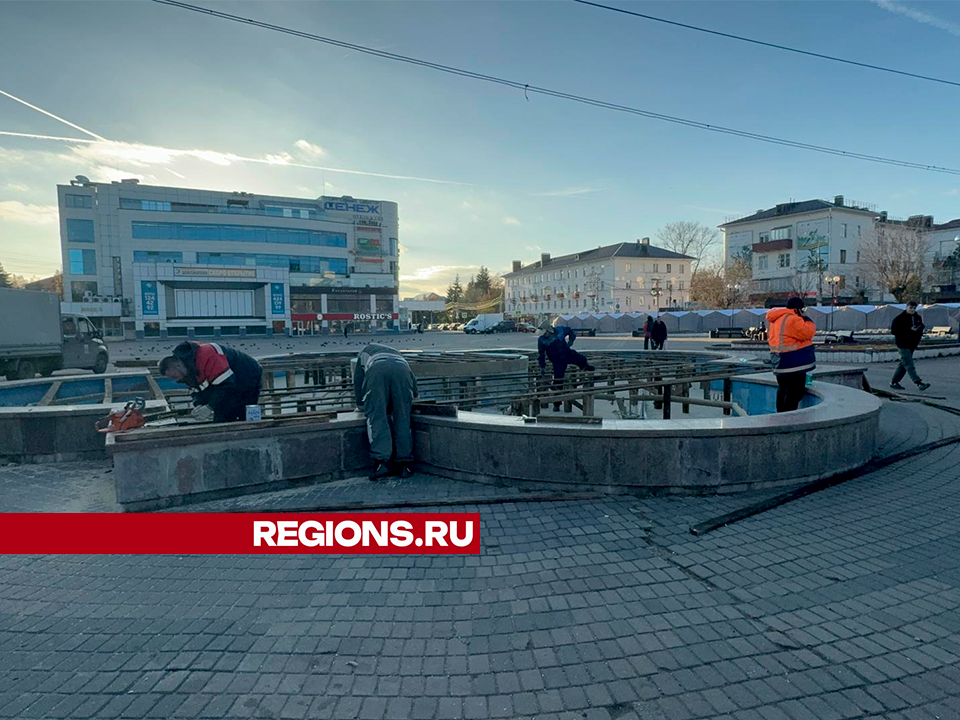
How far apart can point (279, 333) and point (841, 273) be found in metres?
68.2

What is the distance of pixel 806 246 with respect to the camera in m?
61.1

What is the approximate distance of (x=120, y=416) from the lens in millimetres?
5430

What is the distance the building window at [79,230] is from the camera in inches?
→ 2223

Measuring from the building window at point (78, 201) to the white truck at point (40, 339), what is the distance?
50.2 m

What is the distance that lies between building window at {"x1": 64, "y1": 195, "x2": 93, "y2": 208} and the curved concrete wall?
71036 millimetres

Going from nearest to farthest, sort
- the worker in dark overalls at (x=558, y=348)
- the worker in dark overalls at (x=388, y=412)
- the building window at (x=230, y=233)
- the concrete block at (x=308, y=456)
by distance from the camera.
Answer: the concrete block at (x=308, y=456), the worker in dark overalls at (x=388, y=412), the worker in dark overalls at (x=558, y=348), the building window at (x=230, y=233)

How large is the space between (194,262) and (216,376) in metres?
61.4

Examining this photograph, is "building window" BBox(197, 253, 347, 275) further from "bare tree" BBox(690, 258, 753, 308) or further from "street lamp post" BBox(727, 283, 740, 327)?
"street lamp post" BBox(727, 283, 740, 327)

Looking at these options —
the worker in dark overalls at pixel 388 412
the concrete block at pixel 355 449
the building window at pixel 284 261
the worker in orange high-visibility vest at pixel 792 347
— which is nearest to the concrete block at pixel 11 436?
the concrete block at pixel 355 449

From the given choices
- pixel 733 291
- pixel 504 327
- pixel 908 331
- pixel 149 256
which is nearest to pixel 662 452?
pixel 908 331

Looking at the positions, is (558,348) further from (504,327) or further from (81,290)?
(81,290)

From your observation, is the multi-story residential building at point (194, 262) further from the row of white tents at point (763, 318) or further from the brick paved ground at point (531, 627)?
the brick paved ground at point (531, 627)

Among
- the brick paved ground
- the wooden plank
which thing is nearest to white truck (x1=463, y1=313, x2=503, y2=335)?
the wooden plank

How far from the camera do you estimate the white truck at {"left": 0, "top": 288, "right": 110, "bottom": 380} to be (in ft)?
53.9
